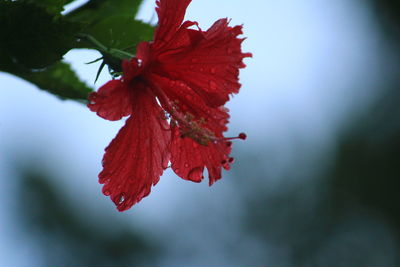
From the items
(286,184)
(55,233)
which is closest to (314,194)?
(286,184)

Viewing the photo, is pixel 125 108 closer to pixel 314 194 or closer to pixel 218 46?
pixel 218 46

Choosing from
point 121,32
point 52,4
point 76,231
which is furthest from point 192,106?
point 76,231

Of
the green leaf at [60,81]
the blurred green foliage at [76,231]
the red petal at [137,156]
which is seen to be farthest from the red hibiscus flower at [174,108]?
the blurred green foliage at [76,231]

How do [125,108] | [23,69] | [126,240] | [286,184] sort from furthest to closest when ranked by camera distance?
[286,184], [126,240], [125,108], [23,69]

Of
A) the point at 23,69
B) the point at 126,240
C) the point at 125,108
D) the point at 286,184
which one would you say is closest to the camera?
the point at 23,69

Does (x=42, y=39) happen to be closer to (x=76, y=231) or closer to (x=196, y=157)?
(x=196, y=157)

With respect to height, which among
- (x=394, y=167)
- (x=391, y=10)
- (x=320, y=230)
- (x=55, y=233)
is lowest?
(x=55, y=233)
